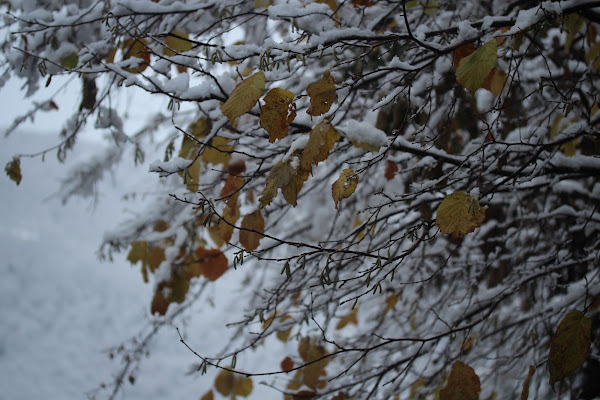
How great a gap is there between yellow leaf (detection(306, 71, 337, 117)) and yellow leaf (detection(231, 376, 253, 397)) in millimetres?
1416

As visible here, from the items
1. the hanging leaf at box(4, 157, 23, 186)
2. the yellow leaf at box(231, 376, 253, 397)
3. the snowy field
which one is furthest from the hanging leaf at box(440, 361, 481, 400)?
the snowy field

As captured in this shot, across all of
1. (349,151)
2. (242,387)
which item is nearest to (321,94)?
(349,151)

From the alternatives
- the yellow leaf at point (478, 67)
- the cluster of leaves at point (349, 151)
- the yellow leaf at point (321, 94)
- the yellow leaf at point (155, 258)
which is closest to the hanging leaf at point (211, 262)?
the cluster of leaves at point (349, 151)

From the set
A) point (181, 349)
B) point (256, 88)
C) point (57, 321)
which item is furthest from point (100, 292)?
point (256, 88)

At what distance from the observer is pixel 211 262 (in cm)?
146

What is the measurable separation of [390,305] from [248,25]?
71.3 inches

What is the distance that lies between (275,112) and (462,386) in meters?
0.84

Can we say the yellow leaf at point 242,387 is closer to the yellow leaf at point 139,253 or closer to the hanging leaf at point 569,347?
the yellow leaf at point 139,253

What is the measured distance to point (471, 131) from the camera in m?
2.28

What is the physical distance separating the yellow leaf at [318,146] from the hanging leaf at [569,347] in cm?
65

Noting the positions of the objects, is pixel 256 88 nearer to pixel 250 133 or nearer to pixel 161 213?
pixel 250 133

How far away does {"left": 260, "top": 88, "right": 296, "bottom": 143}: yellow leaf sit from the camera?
2.83ft

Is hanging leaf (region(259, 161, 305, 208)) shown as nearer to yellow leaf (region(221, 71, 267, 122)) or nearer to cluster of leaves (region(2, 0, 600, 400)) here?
cluster of leaves (region(2, 0, 600, 400))

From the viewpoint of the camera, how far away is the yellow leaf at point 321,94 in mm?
868
